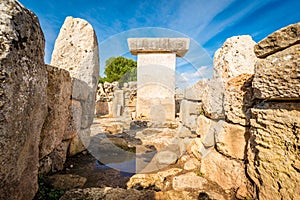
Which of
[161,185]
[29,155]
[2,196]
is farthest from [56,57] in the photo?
[161,185]

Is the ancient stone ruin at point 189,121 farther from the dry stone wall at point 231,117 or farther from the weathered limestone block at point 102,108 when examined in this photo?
the weathered limestone block at point 102,108

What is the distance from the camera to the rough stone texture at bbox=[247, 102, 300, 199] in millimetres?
1015

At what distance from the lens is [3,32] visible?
838 millimetres

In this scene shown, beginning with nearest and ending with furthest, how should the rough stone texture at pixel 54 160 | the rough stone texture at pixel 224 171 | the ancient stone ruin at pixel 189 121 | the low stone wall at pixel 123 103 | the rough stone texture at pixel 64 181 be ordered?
the ancient stone ruin at pixel 189 121 < the rough stone texture at pixel 224 171 < the rough stone texture at pixel 64 181 < the rough stone texture at pixel 54 160 < the low stone wall at pixel 123 103

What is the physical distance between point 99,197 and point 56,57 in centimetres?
213

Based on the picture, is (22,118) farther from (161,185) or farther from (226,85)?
(226,85)

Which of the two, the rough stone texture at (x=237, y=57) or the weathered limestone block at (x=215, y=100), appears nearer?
the rough stone texture at (x=237, y=57)

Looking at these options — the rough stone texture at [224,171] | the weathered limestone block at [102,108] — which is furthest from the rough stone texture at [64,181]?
the weathered limestone block at [102,108]

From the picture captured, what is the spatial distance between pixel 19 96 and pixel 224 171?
5.88 ft

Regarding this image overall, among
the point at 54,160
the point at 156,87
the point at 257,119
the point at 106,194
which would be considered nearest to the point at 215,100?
the point at 257,119

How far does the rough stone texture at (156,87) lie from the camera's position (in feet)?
20.7

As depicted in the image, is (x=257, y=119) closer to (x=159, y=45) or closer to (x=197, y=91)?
(x=197, y=91)

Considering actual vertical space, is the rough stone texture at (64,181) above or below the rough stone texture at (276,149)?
below

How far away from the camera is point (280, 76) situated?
3.49 feet
